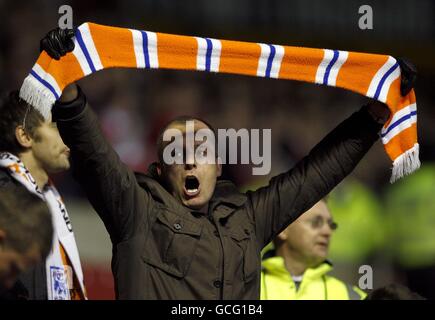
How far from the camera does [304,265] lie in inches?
231

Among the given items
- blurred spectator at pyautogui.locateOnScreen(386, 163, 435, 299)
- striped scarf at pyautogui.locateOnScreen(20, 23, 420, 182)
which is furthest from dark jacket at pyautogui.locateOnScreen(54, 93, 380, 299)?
Result: blurred spectator at pyautogui.locateOnScreen(386, 163, 435, 299)

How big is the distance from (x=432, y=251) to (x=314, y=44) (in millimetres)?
2103

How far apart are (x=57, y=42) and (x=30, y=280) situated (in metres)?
0.97

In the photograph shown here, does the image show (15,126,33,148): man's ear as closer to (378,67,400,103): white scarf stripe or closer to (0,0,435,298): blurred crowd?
(378,67,400,103): white scarf stripe

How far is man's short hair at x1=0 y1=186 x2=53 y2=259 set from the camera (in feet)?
12.0

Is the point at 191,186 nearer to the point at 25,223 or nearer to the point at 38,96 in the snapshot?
the point at 38,96

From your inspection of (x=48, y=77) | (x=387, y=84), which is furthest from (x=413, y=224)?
(x=48, y=77)

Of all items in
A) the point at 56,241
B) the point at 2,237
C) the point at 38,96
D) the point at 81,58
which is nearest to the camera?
the point at 2,237

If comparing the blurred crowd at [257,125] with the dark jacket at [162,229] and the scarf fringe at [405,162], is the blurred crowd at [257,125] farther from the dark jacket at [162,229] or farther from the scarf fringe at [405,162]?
the dark jacket at [162,229]

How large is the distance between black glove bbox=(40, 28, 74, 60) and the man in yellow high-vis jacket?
5.95ft

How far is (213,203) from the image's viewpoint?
4.55 meters

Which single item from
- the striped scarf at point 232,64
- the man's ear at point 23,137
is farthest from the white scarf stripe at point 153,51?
the man's ear at point 23,137
